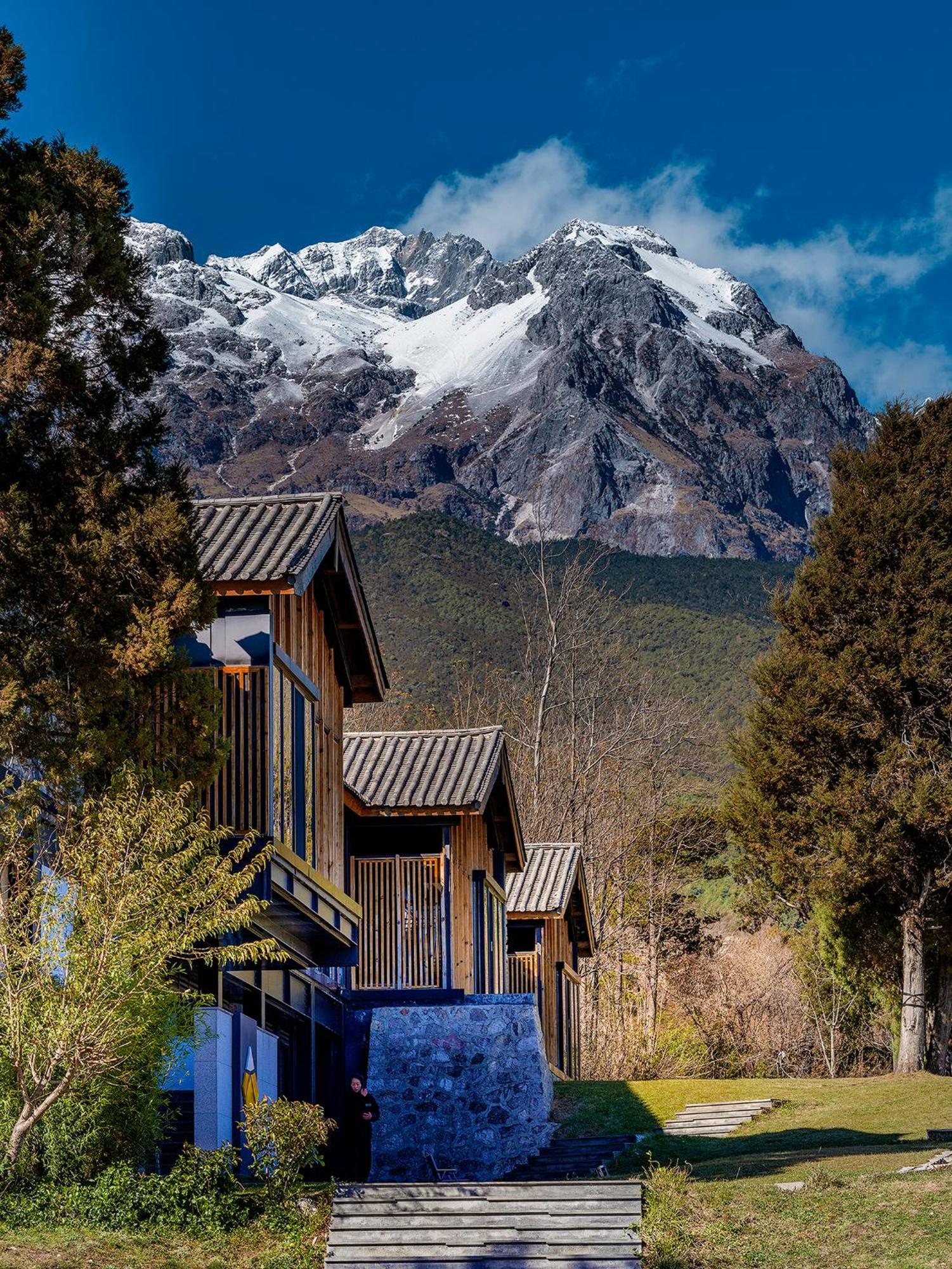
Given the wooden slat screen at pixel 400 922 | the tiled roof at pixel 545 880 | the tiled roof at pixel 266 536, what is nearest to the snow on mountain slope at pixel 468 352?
the tiled roof at pixel 545 880

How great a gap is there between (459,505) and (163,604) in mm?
115498

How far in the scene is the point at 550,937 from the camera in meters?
36.9

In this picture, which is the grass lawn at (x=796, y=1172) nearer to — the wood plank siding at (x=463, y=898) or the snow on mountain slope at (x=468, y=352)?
the wood plank siding at (x=463, y=898)

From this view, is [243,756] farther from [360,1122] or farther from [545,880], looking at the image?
[545,880]

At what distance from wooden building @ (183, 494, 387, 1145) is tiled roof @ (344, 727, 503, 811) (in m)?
3.75

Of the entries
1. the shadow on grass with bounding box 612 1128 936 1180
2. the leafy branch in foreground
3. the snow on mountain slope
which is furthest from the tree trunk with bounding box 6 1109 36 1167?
the snow on mountain slope

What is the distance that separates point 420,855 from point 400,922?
119cm

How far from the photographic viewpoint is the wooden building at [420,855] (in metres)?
26.4

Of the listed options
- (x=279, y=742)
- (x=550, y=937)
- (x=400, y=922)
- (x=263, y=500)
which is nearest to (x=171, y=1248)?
(x=279, y=742)

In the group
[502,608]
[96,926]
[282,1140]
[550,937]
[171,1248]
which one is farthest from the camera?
[502,608]

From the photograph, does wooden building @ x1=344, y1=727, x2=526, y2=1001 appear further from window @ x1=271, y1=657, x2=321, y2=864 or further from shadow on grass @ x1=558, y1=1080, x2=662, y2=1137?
window @ x1=271, y1=657, x2=321, y2=864

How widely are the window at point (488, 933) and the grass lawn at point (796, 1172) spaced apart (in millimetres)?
2447

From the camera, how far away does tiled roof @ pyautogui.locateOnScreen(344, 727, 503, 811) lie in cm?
2662

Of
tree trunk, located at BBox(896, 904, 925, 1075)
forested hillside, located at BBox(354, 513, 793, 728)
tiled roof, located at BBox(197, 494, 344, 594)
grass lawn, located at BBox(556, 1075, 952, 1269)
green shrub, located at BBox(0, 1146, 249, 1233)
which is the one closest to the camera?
green shrub, located at BBox(0, 1146, 249, 1233)
